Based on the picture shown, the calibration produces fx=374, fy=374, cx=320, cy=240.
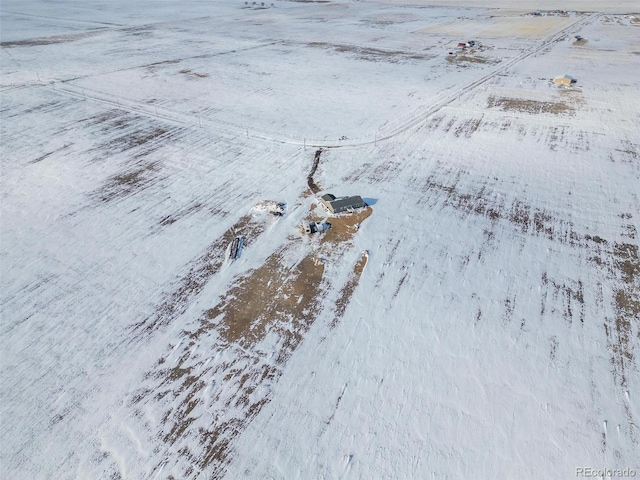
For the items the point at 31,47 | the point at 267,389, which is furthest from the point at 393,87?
the point at 31,47

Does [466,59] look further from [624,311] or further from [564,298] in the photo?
[624,311]

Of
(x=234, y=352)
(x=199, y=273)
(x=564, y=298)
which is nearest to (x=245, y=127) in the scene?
(x=199, y=273)

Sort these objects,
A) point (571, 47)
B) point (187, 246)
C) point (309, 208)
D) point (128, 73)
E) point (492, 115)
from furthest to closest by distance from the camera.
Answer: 1. point (571, 47)
2. point (128, 73)
3. point (492, 115)
4. point (309, 208)
5. point (187, 246)

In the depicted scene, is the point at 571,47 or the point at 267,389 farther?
the point at 571,47

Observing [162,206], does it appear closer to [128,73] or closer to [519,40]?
[128,73]

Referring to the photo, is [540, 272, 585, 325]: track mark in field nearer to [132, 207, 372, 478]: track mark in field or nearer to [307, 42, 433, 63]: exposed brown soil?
[132, 207, 372, 478]: track mark in field

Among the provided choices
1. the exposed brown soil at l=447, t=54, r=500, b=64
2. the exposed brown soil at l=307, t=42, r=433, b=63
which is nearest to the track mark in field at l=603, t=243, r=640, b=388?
the exposed brown soil at l=447, t=54, r=500, b=64
